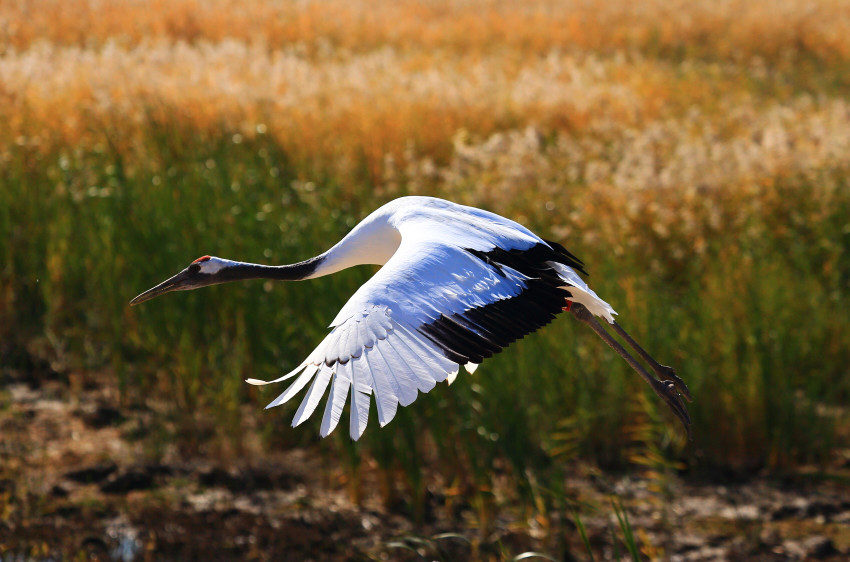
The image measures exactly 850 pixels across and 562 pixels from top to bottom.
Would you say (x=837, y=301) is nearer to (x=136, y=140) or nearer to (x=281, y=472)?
(x=281, y=472)

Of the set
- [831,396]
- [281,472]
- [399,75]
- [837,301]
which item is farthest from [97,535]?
[399,75]

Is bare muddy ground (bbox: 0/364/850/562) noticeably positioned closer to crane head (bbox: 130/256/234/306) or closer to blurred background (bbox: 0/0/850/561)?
blurred background (bbox: 0/0/850/561)

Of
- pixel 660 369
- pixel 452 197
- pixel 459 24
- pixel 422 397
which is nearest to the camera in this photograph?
pixel 660 369

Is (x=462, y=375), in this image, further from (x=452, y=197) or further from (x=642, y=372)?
(x=452, y=197)

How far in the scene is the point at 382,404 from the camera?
2508 mm

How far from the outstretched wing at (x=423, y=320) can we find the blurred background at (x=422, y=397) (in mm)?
949

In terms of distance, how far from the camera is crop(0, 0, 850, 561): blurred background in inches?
191

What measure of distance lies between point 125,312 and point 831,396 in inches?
152

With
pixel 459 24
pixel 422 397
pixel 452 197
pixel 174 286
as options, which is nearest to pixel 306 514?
pixel 422 397

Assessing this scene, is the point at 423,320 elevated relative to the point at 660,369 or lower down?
elevated

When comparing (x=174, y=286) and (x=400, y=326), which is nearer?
(x=400, y=326)

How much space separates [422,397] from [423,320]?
217 cm

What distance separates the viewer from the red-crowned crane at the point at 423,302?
261 cm

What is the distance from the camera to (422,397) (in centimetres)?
497
